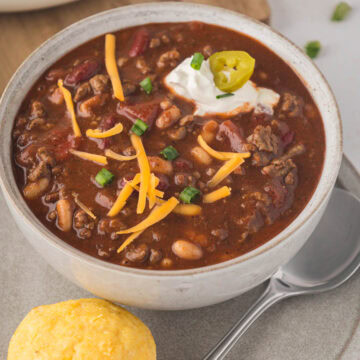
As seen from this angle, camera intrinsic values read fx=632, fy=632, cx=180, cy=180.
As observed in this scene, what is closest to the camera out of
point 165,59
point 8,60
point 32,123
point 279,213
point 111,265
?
point 111,265

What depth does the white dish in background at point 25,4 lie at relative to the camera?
466cm

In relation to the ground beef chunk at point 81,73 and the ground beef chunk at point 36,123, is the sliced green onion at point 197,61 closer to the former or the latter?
the ground beef chunk at point 81,73

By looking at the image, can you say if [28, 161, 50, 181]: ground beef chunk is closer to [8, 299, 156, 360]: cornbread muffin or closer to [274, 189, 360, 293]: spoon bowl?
[8, 299, 156, 360]: cornbread muffin

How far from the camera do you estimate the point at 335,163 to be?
11.1ft

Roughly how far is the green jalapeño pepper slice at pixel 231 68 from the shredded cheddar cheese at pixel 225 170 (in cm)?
49

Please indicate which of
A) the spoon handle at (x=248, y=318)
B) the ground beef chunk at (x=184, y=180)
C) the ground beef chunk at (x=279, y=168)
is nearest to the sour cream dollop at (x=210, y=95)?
the ground beef chunk at (x=279, y=168)

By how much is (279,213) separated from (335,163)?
16.1 inches

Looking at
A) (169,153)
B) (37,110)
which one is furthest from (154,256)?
(37,110)

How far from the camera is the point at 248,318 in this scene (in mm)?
3475

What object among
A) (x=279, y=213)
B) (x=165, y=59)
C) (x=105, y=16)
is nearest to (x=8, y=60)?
(x=105, y=16)

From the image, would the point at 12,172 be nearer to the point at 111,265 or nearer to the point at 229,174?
the point at 111,265

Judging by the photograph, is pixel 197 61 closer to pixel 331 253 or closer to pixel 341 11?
pixel 331 253

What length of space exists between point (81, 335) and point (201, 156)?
111cm


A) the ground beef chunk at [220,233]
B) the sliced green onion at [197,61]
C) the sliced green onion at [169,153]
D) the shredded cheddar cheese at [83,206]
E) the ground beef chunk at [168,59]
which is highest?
the sliced green onion at [197,61]
